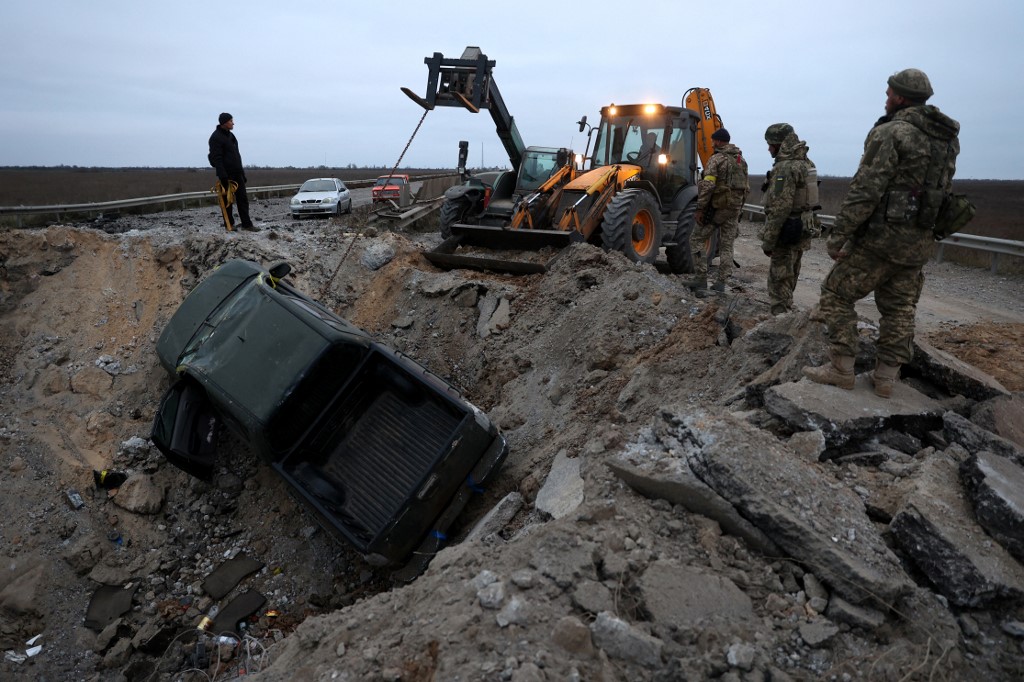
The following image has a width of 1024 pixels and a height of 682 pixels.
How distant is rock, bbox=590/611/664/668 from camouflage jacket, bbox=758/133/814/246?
429 centimetres

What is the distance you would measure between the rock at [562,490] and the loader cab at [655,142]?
6.48 meters

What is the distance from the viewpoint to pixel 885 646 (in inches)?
96.2

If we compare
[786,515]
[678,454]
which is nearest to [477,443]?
[678,454]

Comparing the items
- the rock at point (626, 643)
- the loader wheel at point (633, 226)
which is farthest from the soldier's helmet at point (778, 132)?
the rock at point (626, 643)

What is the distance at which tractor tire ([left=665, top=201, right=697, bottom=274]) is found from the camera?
9484 millimetres

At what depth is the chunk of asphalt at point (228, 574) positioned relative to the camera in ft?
16.7

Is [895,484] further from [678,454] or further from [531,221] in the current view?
[531,221]

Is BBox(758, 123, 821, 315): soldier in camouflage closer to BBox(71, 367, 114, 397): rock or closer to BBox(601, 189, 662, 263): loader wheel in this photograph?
BBox(601, 189, 662, 263): loader wheel

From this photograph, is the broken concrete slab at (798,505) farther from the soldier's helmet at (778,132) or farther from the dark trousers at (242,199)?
the dark trousers at (242,199)


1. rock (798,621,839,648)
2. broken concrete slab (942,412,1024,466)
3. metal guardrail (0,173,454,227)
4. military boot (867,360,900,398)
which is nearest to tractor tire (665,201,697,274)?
military boot (867,360,900,398)

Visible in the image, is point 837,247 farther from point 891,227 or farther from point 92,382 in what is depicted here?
point 92,382

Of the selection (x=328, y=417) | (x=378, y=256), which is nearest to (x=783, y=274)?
(x=328, y=417)

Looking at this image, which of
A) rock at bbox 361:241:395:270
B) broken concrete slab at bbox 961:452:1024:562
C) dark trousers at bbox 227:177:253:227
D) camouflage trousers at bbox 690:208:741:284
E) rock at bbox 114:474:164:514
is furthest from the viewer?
dark trousers at bbox 227:177:253:227

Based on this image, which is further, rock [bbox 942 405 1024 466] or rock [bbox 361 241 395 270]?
rock [bbox 361 241 395 270]
